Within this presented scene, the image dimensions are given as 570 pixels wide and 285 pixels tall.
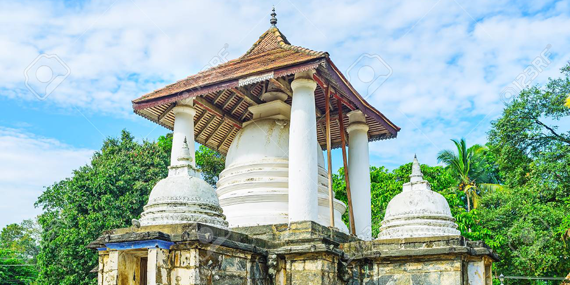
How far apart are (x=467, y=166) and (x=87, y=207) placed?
22.8 m

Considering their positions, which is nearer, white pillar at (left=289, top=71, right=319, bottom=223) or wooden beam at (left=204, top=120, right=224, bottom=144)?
white pillar at (left=289, top=71, right=319, bottom=223)

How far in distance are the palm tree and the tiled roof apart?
22.6 m

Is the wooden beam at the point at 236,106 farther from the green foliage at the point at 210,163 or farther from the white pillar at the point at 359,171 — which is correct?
the green foliage at the point at 210,163

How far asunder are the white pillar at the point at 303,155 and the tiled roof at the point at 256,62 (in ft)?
2.00

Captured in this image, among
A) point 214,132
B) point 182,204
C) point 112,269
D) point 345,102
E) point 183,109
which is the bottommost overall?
point 112,269

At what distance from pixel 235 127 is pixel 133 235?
342 inches

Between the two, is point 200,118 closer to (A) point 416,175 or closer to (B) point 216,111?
(B) point 216,111

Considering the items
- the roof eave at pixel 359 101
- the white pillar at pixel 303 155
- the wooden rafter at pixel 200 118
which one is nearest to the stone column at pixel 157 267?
the white pillar at pixel 303 155

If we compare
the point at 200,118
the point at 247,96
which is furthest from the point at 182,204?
the point at 200,118

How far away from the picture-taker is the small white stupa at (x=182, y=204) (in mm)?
9297

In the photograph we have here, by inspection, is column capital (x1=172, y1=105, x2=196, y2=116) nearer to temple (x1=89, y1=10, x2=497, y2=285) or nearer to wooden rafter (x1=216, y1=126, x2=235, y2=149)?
temple (x1=89, y1=10, x2=497, y2=285)

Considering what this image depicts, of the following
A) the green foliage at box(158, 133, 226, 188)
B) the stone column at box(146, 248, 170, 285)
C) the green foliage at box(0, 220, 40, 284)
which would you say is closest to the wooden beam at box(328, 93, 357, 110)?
the stone column at box(146, 248, 170, 285)

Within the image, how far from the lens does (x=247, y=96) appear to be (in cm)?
1418

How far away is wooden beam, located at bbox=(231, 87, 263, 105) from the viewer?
13.8 metres
